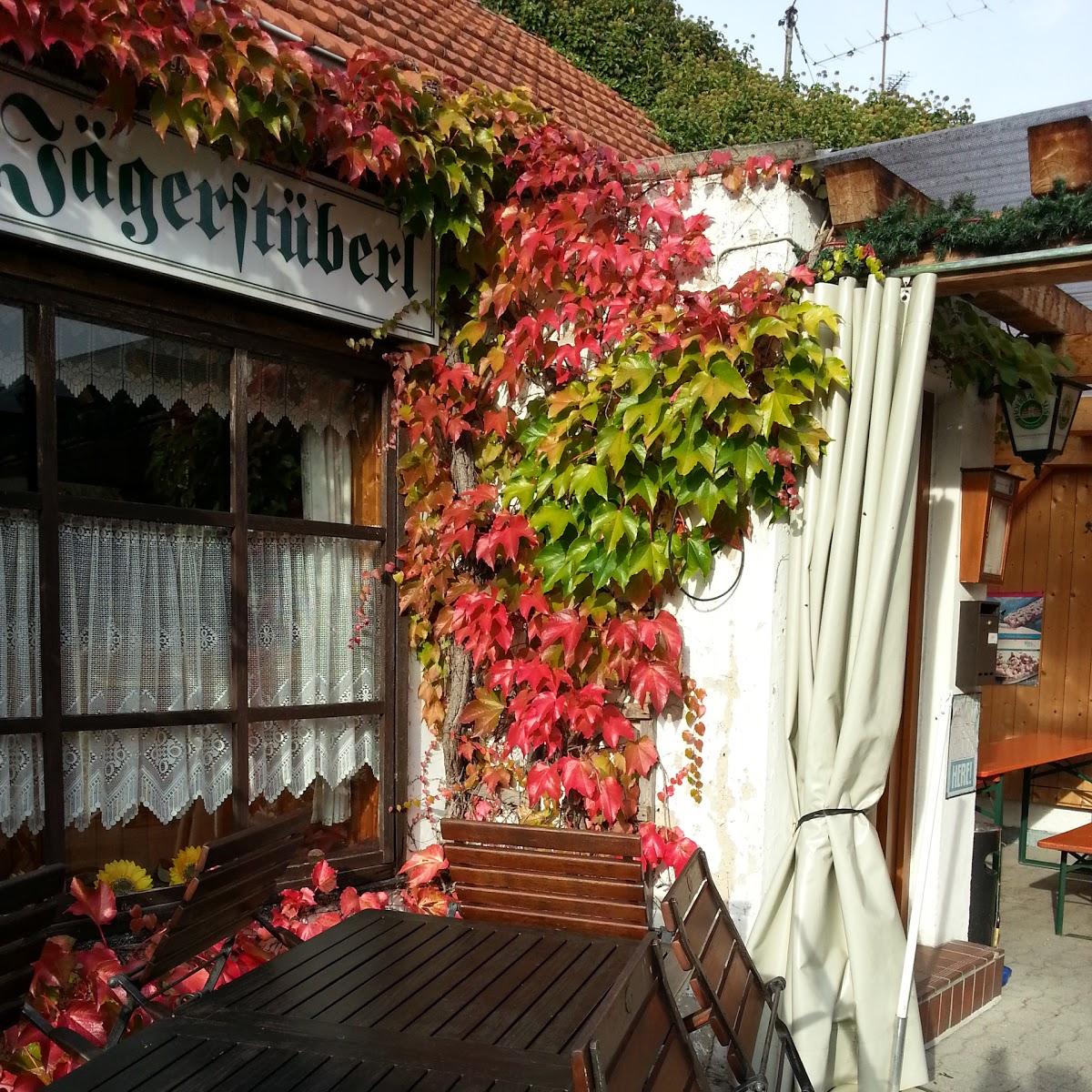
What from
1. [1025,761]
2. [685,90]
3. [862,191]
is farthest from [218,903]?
[685,90]

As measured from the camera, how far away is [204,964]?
339cm

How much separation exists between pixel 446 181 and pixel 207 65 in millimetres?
1067

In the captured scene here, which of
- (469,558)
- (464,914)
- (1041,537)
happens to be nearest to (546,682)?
(469,558)

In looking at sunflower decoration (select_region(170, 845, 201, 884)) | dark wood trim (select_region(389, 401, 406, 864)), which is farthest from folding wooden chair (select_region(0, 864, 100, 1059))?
dark wood trim (select_region(389, 401, 406, 864))

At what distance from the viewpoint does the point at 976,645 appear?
4668 millimetres

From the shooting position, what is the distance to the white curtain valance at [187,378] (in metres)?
3.57

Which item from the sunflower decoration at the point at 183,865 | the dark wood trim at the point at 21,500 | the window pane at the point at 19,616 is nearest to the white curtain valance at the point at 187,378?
the dark wood trim at the point at 21,500

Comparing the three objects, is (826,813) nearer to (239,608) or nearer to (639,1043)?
(639,1043)

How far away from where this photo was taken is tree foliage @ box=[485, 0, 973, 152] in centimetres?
1772

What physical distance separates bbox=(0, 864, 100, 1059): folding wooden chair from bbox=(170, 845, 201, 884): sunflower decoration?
119 cm

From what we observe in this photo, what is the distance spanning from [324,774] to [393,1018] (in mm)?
2020

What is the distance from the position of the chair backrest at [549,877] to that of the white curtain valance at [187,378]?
180cm

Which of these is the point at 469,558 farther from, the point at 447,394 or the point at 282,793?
the point at 282,793

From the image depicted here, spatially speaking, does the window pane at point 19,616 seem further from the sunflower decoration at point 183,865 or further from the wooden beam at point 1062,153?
the wooden beam at point 1062,153
